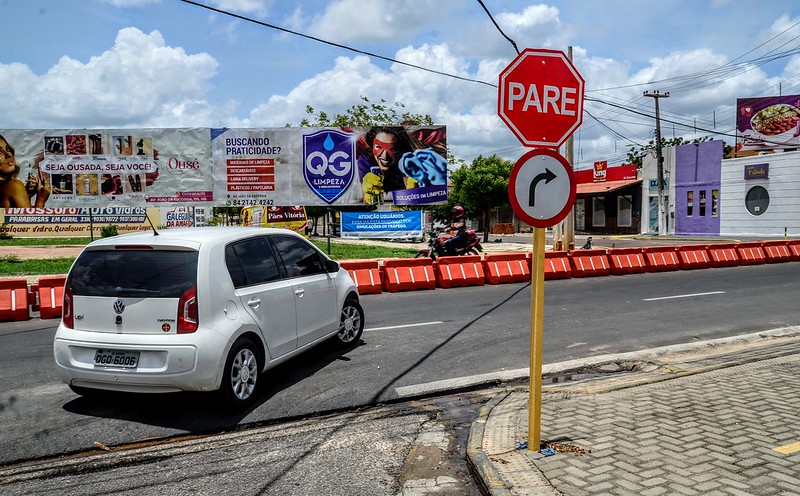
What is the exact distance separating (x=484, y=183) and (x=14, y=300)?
121 feet

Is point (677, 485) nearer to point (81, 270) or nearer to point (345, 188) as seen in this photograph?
point (81, 270)

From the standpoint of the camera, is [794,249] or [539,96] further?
[794,249]

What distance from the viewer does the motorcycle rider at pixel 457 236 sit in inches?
658

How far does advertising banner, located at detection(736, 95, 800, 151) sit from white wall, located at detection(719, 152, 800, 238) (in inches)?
96.5

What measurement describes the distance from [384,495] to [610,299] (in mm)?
9500

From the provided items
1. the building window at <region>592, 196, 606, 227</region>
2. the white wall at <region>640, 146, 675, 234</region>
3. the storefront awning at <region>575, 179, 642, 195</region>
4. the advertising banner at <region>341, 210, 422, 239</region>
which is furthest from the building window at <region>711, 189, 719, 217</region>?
the advertising banner at <region>341, 210, 422, 239</region>

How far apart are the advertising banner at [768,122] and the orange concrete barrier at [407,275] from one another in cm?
3528

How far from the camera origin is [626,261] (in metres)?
17.5

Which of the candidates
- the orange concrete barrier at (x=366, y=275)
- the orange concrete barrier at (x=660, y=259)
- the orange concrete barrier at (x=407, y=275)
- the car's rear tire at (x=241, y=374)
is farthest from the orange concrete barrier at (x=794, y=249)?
the car's rear tire at (x=241, y=374)

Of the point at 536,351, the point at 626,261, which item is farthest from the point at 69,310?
the point at 626,261

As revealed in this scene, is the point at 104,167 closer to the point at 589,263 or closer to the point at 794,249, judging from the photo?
the point at 589,263

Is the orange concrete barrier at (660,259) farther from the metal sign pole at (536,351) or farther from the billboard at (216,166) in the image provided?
the metal sign pole at (536,351)

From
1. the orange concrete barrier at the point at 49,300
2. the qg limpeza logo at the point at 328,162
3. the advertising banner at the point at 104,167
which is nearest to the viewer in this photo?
the orange concrete barrier at the point at 49,300

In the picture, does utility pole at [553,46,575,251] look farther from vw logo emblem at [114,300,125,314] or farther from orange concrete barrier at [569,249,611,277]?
vw logo emblem at [114,300,125,314]
